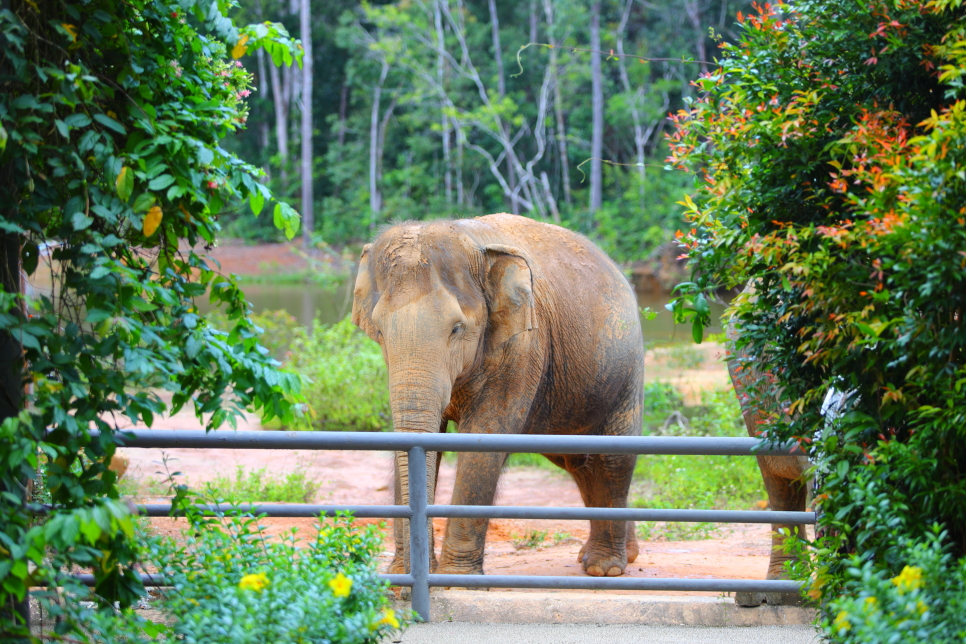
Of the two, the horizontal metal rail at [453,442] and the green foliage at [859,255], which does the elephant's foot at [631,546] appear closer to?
the horizontal metal rail at [453,442]

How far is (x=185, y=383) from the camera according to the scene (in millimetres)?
2789

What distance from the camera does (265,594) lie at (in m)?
2.60

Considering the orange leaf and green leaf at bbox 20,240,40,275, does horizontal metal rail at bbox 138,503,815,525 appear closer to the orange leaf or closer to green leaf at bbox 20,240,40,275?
green leaf at bbox 20,240,40,275

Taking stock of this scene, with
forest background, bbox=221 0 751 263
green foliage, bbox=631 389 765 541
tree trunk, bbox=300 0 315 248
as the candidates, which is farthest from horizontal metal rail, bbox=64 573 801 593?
tree trunk, bbox=300 0 315 248

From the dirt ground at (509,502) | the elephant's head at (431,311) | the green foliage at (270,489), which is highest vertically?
the elephant's head at (431,311)

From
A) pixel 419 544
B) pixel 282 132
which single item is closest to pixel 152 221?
pixel 419 544

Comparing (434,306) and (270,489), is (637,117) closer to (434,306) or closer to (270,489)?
(270,489)

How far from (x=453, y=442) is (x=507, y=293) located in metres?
1.57

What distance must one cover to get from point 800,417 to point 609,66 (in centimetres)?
3099

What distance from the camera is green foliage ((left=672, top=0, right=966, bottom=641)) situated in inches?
95.4

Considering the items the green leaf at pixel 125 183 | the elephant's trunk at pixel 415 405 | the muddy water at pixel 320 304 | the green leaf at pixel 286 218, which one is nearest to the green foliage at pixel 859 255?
the green leaf at pixel 286 218

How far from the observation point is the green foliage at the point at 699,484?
752 cm

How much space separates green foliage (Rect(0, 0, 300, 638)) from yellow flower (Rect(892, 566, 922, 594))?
172cm

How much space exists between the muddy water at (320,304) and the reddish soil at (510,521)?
9757mm
